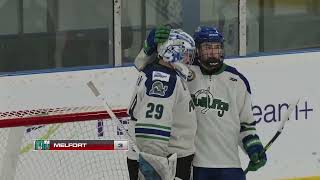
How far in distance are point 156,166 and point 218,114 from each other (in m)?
0.55

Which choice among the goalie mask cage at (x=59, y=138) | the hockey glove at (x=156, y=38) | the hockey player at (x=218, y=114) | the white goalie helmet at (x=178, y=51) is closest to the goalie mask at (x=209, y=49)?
the hockey player at (x=218, y=114)

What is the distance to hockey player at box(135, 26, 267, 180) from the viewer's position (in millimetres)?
4031

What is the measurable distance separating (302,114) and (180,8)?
136 centimetres

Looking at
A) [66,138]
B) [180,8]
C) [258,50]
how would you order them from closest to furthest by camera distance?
[66,138]
[180,8]
[258,50]

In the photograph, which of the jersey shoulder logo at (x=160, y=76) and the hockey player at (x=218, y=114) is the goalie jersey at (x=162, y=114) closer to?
the jersey shoulder logo at (x=160, y=76)

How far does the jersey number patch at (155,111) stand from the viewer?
364 cm

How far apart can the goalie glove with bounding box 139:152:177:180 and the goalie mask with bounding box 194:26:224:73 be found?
57 cm

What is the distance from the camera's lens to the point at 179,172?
3.92 m

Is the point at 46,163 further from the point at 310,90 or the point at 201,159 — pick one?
the point at 310,90

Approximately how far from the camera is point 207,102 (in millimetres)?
4031

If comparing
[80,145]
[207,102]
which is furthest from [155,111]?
[80,145]

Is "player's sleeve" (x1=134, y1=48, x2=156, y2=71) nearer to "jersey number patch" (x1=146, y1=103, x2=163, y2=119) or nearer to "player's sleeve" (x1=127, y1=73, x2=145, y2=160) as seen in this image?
"player's sleeve" (x1=127, y1=73, x2=145, y2=160)

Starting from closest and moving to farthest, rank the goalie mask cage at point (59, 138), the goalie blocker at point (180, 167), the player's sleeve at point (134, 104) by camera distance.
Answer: the player's sleeve at point (134, 104) < the goalie blocker at point (180, 167) < the goalie mask cage at point (59, 138)

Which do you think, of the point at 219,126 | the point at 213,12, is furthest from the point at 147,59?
the point at 213,12
